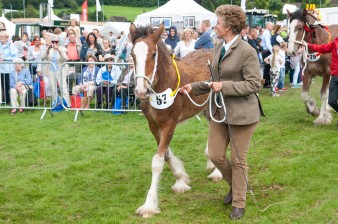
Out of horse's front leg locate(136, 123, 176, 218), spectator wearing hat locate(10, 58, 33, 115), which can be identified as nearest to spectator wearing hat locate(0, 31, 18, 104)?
spectator wearing hat locate(10, 58, 33, 115)

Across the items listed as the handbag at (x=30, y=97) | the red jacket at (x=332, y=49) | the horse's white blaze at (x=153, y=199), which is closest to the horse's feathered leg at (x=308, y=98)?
the red jacket at (x=332, y=49)

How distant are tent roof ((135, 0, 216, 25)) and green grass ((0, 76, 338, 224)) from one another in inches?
530

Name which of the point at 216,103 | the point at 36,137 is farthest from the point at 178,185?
the point at 36,137

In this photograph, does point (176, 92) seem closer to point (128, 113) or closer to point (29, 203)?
point (29, 203)

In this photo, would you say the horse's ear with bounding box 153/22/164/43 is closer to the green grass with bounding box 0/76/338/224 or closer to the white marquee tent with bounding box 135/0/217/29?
the green grass with bounding box 0/76/338/224

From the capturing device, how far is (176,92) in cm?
643

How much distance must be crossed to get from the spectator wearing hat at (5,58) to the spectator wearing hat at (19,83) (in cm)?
35

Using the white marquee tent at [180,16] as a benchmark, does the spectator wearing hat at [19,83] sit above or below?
below

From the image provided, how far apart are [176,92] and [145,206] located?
149 centimetres

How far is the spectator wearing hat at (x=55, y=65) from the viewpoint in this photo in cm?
1309

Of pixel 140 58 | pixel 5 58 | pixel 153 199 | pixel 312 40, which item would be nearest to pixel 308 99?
pixel 312 40

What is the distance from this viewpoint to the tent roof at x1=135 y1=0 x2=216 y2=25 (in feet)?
80.5

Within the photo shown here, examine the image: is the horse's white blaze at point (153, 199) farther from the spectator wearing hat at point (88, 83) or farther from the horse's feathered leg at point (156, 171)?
the spectator wearing hat at point (88, 83)

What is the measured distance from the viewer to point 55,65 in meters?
13.4
